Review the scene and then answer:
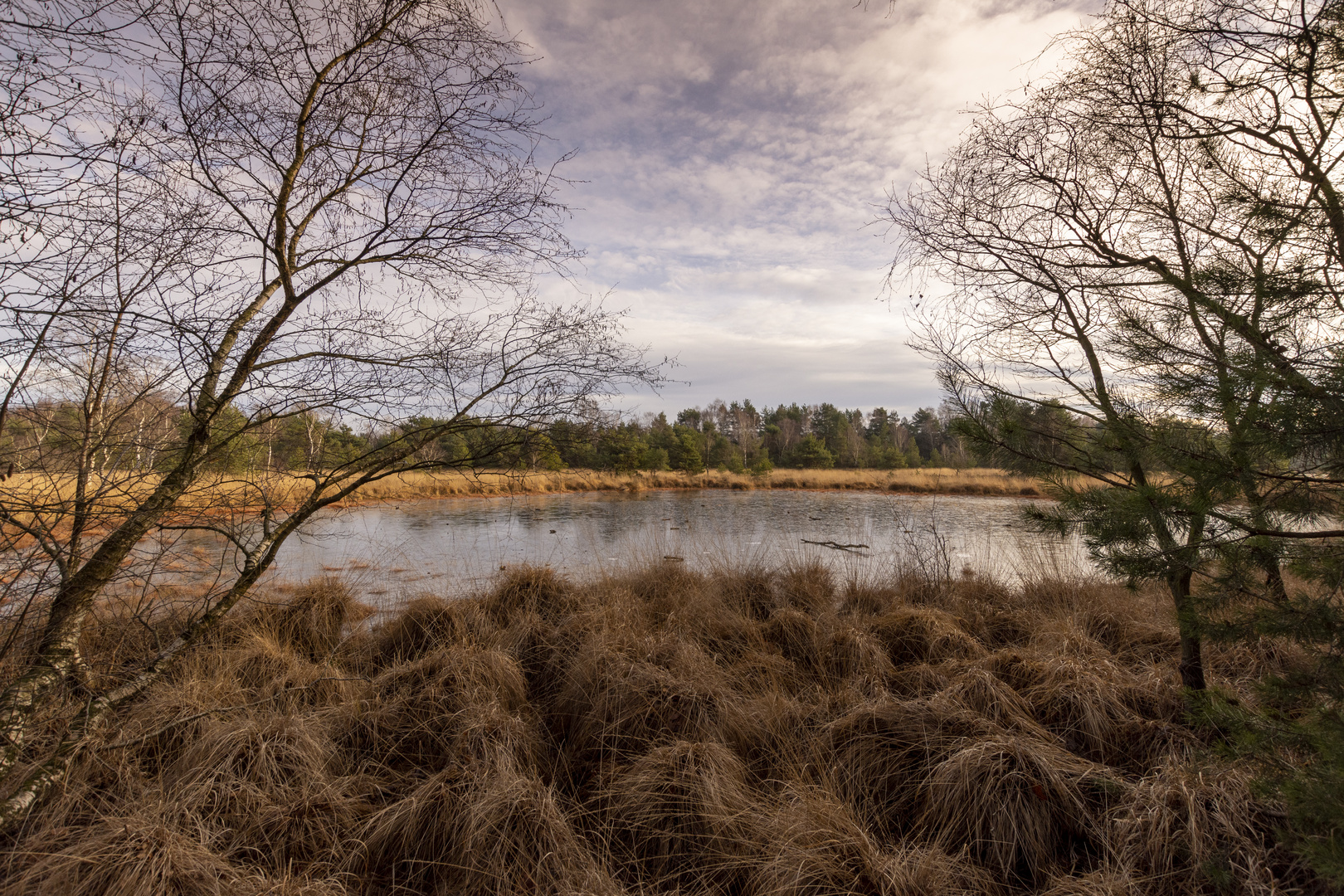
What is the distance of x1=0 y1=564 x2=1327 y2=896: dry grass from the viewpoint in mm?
1917

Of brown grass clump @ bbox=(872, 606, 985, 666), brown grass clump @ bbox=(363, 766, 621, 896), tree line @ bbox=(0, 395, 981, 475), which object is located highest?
tree line @ bbox=(0, 395, 981, 475)

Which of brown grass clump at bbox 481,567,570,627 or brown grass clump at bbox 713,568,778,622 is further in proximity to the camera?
brown grass clump at bbox 713,568,778,622

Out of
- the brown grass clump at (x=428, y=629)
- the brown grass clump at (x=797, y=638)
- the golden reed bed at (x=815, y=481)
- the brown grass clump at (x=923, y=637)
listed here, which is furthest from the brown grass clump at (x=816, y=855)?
the golden reed bed at (x=815, y=481)

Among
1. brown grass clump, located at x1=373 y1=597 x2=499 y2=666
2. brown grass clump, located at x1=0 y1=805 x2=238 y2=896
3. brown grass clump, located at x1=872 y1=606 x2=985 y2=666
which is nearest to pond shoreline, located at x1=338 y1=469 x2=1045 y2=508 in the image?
brown grass clump, located at x1=373 y1=597 x2=499 y2=666

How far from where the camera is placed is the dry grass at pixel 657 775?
6.29 ft

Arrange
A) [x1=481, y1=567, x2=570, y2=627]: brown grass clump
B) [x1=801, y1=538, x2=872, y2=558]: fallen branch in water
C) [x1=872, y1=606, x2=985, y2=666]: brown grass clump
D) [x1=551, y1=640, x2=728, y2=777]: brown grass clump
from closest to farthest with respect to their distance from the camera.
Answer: [x1=551, y1=640, x2=728, y2=777]: brown grass clump, [x1=872, y1=606, x2=985, y2=666]: brown grass clump, [x1=481, y1=567, x2=570, y2=627]: brown grass clump, [x1=801, y1=538, x2=872, y2=558]: fallen branch in water

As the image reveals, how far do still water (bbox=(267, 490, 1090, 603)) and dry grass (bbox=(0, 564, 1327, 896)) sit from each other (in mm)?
1037

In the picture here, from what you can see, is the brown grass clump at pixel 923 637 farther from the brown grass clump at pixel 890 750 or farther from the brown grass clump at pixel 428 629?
the brown grass clump at pixel 428 629

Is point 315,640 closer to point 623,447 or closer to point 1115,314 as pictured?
point 623,447

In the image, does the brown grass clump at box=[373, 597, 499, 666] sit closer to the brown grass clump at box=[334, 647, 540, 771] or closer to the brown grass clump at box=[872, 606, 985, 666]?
the brown grass clump at box=[334, 647, 540, 771]

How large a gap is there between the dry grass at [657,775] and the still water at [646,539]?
40.8 inches

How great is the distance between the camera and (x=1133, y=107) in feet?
9.32

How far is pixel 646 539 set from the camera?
27.2 feet

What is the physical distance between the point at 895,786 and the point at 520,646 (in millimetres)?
2651
